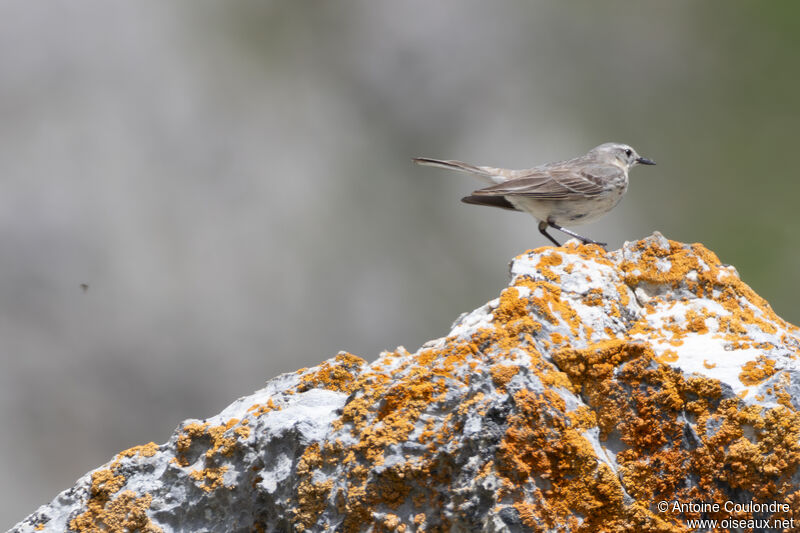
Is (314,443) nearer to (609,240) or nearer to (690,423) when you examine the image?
(690,423)

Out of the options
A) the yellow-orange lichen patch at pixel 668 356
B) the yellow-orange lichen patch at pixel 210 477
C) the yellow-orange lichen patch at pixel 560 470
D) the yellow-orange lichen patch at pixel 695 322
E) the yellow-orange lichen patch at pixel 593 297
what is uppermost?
the yellow-orange lichen patch at pixel 593 297

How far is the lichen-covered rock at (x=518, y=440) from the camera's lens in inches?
136

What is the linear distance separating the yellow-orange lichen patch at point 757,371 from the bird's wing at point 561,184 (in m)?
4.05

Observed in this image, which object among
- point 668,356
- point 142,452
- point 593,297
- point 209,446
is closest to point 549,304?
point 593,297

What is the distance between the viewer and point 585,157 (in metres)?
8.66

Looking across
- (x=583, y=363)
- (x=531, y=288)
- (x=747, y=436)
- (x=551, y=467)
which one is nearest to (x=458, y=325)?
(x=531, y=288)

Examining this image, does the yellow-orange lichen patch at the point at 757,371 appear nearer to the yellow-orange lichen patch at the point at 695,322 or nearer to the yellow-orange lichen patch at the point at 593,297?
the yellow-orange lichen patch at the point at 695,322

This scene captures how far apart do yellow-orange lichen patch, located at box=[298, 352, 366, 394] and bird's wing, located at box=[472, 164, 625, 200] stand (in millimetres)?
3563

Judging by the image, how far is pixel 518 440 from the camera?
346 centimetres

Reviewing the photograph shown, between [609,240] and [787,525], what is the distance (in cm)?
1201

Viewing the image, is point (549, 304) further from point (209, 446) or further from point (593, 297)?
point (209, 446)

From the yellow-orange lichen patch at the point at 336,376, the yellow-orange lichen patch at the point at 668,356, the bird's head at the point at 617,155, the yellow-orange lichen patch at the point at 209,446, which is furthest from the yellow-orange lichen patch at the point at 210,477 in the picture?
the bird's head at the point at 617,155

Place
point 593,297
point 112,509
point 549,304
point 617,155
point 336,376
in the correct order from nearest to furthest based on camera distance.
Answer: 1. point 112,509
2. point 549,304
3. point 593,297
4. point 336,376
5. point 617,155

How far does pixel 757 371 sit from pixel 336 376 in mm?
1982
